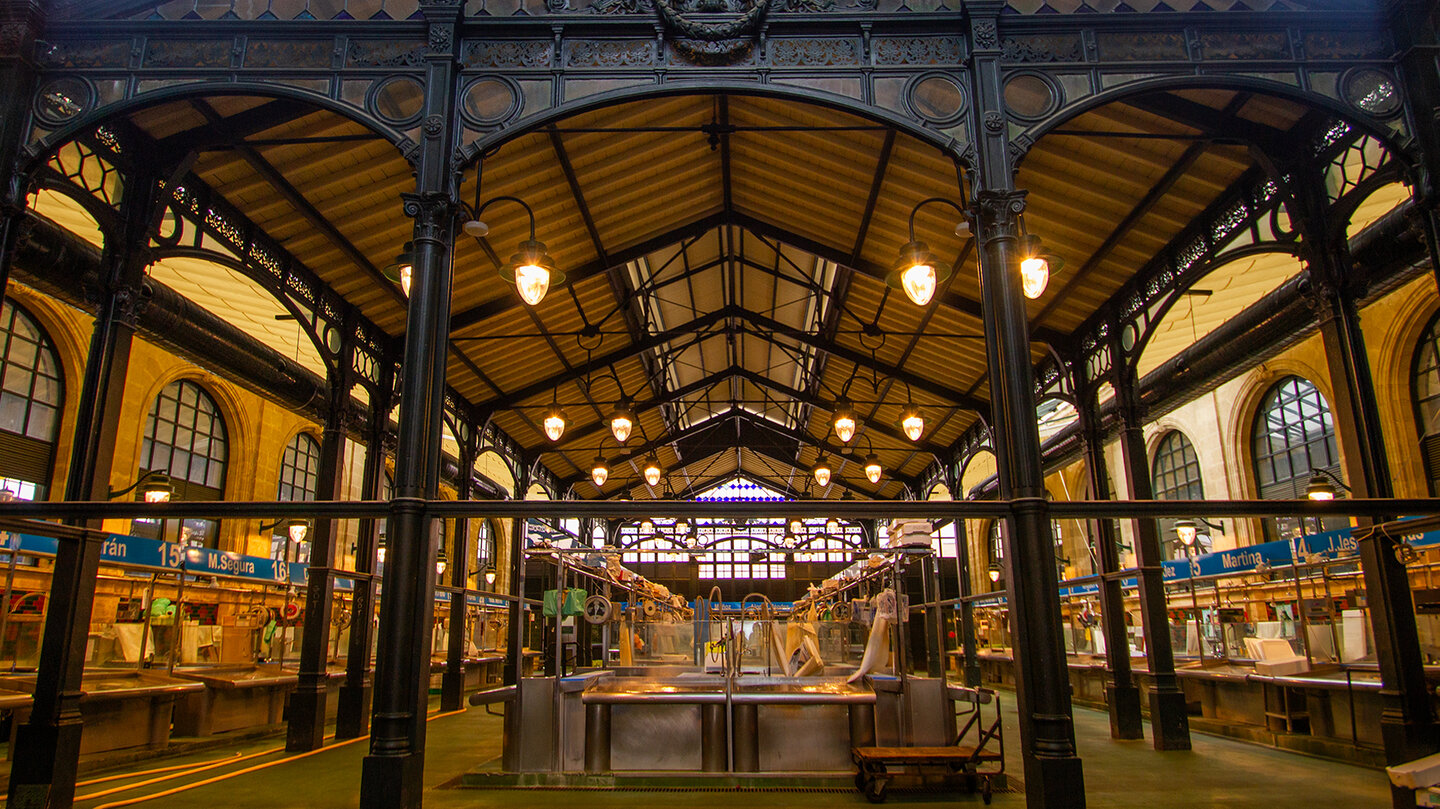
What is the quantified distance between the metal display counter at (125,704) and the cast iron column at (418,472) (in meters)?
5.90

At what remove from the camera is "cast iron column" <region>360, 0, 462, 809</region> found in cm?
546

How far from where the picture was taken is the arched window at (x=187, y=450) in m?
18.7

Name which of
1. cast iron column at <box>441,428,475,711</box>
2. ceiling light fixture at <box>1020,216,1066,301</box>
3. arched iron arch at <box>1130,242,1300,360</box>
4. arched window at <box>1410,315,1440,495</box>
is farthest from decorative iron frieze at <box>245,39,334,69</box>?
arched window at <box>1410,315,1440,495</box>

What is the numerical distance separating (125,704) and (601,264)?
8.83 metres

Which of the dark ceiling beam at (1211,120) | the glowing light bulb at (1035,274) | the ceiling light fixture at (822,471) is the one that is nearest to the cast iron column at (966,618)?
the ceiling light fixture at (822,471)

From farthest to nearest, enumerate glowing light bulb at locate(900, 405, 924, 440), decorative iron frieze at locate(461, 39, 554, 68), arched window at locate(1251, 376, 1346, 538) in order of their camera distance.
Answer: arched window at locate(1251, 376, 1346, 538)
glowing light bulb at locate(900, 405, 924, 440)
decorative iron frieze at locate(461, 39, 554, 68)

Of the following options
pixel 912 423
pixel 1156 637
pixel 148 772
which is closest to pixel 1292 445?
pixel 912 423

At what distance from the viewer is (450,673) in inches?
627

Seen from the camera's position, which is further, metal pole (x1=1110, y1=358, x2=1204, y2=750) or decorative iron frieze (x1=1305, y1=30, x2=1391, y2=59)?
metal pole (x1=1110, y1=358, x2=1204, y2=750)

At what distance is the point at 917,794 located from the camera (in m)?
7.81

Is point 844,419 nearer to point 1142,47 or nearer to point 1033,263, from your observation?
point 1033,263

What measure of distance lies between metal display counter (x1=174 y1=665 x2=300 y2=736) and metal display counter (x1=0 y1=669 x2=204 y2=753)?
0.79ft

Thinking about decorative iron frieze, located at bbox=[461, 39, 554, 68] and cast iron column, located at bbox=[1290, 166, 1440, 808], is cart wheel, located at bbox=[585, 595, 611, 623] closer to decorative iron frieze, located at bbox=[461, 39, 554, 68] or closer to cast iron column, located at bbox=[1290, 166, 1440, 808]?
decorative iron frieze, located at bbox=[461, 39, 554, 68]

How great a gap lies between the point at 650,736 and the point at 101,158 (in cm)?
809
